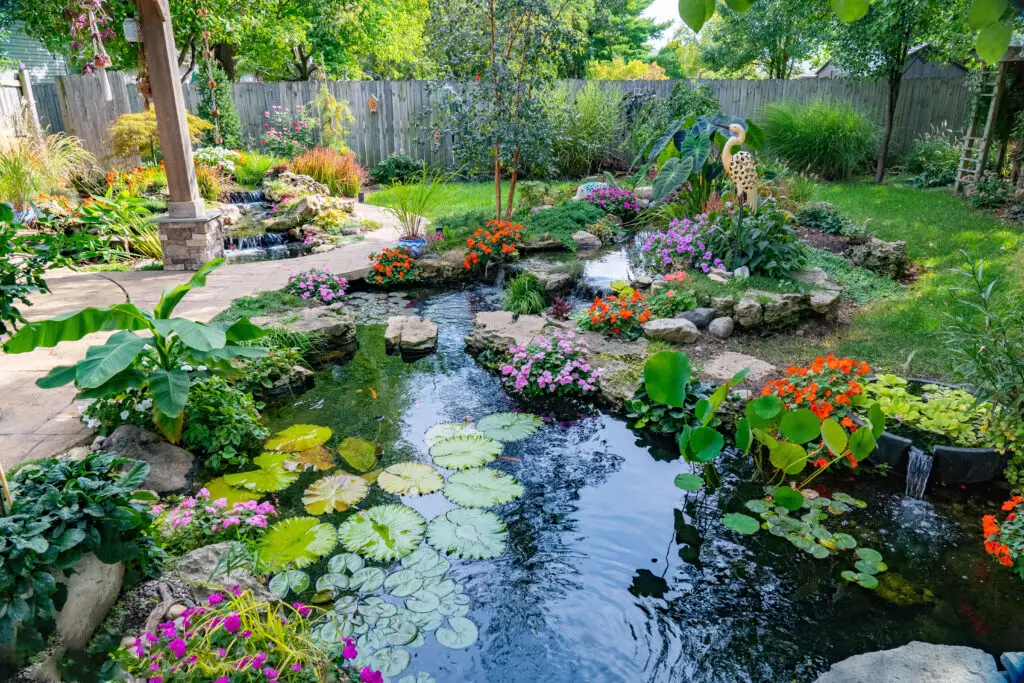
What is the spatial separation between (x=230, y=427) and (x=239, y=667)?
2.10 m

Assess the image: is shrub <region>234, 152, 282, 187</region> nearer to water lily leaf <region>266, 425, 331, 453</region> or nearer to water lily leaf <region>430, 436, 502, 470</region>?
water lily leaf <region>266, 425, 331, 453</region>

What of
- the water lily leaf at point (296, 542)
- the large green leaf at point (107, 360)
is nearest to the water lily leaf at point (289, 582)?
the water lily leaf at point (296, 542)

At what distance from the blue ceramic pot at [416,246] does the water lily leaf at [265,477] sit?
157 inches

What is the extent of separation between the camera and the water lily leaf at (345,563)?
2.92m

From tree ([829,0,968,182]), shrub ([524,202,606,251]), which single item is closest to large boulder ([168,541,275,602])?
shrub ([524,202,606,251])

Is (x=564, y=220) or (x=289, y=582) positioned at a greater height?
(x=564, y=220)

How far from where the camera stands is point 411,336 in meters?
5.45

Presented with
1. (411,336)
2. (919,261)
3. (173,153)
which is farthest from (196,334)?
(919,261)

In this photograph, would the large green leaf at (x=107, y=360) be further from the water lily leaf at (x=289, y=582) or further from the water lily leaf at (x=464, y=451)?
the water lily leaf at (x=464, y=451)

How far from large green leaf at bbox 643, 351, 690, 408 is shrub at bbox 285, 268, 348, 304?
12.0ft

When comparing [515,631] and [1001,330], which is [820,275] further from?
[515,631]

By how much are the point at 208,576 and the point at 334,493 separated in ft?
3.14

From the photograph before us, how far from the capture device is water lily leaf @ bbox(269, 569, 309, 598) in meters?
2.79

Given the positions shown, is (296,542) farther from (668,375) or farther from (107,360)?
(668,375)
